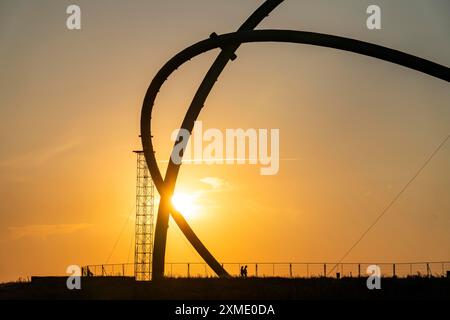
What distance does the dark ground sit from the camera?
44844 millimetres

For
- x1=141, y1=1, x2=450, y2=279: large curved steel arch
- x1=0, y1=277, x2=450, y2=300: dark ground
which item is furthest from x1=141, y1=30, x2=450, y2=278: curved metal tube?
x1=0, y1=277, x2=450, y2=300: dark ground

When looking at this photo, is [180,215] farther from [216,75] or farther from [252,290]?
[252,290]

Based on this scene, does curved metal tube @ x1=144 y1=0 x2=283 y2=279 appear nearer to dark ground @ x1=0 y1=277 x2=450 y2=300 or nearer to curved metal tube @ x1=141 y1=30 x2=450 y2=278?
curved metal tube @ x1=141 y1=30 x2=450 y2=278

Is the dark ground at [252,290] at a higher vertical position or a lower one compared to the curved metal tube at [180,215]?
lower

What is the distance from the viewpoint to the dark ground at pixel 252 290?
44.8m

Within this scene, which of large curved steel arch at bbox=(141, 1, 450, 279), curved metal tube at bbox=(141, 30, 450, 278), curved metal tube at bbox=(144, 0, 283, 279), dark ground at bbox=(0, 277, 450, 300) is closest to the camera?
dark ground at bbox=(0, 277, 450, 300)

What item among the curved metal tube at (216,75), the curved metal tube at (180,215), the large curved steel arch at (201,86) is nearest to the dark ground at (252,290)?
the curved metal tube at (180,215)

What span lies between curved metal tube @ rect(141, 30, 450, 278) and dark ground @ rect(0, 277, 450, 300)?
272 inches

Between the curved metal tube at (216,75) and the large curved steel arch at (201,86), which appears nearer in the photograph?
the curved metal tube at (216,75)

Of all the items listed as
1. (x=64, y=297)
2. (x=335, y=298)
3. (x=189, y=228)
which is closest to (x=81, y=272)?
(x=189, y=228)

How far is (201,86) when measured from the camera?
57.3m

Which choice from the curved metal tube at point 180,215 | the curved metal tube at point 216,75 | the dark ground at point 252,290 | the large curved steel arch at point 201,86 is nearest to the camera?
the dark ground at point 252,290

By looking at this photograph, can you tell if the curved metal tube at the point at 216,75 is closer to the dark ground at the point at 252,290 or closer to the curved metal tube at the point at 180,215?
the curved metal tube at the point at 180,215

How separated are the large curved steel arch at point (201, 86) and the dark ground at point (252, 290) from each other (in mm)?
5250
